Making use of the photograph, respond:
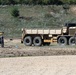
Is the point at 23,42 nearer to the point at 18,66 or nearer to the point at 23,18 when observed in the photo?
the point at 18,66

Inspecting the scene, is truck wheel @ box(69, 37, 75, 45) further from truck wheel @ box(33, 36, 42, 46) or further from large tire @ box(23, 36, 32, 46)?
large tire @ box(23, 36, 32, 46)

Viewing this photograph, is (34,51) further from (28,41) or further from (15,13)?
(15,13)

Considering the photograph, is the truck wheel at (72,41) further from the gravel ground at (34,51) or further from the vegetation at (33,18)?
the vegetation at (33,18)

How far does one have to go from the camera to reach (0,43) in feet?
120

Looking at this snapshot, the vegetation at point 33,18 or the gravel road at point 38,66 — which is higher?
the vegetation at point 33,18

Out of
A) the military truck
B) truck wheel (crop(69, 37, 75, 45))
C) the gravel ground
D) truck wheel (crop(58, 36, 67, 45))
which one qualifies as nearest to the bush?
the military truck

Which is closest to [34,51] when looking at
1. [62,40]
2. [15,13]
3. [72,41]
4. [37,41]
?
[72,41]

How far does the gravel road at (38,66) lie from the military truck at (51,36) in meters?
15.9

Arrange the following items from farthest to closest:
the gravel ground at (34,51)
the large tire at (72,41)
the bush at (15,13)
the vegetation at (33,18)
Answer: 1. the bush at (15,13)
2. the vegetation at (33,18)
3. the large tire at (72,41)
4. the gravel ground at (34,51)

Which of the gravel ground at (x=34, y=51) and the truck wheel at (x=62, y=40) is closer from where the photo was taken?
Result: the gravel ground at (x=34, y=51)

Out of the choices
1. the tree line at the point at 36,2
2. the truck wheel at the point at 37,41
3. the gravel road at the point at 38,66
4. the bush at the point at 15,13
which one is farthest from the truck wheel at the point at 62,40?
the tree line at the point at 36,2

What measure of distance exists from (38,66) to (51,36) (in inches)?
761

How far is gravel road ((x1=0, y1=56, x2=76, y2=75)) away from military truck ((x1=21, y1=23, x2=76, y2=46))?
15866mm

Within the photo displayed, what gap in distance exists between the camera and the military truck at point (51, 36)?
127ft
